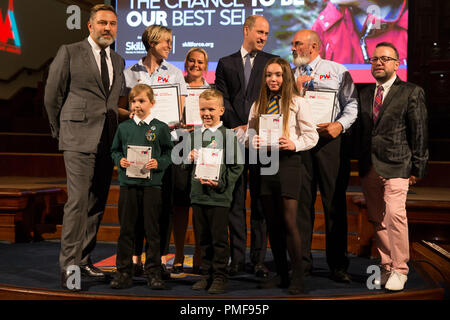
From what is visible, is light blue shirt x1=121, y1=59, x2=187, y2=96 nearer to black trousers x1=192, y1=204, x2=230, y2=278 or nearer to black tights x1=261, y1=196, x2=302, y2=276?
black trousers x1=192, y1=204, x2=230, y2=278

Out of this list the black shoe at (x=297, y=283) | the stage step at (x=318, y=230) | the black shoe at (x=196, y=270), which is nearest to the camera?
the black shoe at (x=297, y=283)

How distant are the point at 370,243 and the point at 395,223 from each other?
3.95 feet

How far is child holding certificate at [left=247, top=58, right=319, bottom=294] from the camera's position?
9.44 ft

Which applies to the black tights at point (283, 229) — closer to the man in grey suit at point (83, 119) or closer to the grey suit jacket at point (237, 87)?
the grey suit jacket at point (237, 87)

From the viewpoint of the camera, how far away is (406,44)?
5473 millimetres

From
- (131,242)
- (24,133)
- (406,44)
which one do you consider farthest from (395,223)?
(24,133)

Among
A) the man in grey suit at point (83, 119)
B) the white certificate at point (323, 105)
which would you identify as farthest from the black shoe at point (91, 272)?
the white certificate at point (323, 105)

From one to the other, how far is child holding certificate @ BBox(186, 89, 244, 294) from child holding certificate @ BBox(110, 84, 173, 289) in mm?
212

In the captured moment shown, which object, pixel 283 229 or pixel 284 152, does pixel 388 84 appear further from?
pixel 283 229

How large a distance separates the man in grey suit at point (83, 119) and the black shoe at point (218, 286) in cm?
73

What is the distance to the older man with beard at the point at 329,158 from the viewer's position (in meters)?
3.17

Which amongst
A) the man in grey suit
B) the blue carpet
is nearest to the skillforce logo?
the blue carpet

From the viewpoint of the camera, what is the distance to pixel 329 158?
10.4 feet
